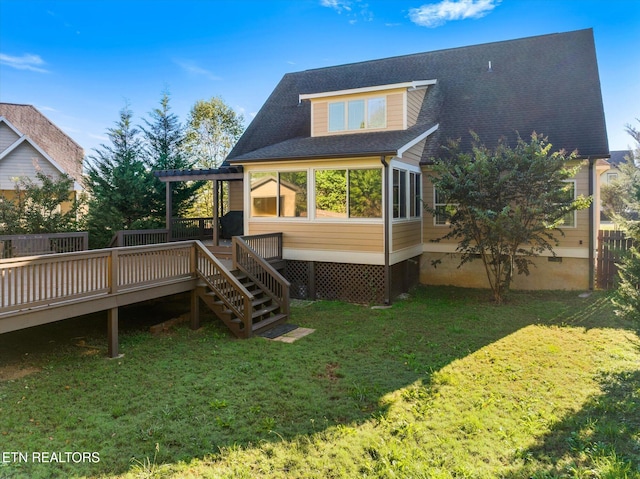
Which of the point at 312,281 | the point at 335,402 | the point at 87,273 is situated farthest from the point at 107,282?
the point at 312,281

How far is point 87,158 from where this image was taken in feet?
50.5

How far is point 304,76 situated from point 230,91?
907cm

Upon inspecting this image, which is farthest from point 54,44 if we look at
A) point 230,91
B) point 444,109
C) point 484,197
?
point 484,197

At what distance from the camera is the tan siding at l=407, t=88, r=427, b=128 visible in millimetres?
11859

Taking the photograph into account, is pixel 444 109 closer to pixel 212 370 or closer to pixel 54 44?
pixel 212 370

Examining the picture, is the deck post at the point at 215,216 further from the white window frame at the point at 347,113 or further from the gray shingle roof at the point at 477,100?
the white window frame at the point at 347,113

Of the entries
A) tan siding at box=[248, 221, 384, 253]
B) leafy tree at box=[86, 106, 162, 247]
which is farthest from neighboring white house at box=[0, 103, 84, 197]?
tan siding at box=[248, 221, 384, 253]

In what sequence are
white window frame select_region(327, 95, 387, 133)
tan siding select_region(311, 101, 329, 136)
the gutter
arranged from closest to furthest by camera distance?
the gutter
white window frame select_region(327, 95, 387, 133)
tan siding select_region(311, 101, 329, 136)

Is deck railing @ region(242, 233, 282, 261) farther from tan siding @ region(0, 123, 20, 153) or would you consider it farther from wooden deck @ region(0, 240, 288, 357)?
tan siding @ region(0, 123, 20, 153)

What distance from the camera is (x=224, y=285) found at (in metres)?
8.23

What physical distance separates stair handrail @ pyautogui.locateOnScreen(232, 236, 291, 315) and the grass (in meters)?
1.36

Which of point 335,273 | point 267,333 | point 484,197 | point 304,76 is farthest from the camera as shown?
point 304,76

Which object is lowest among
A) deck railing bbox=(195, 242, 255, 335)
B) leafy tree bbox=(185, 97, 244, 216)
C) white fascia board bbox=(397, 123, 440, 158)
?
deck railing bbox=(195, 242, 255, 335)

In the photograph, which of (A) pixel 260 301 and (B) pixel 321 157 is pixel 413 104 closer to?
(B) pixel 321 157
